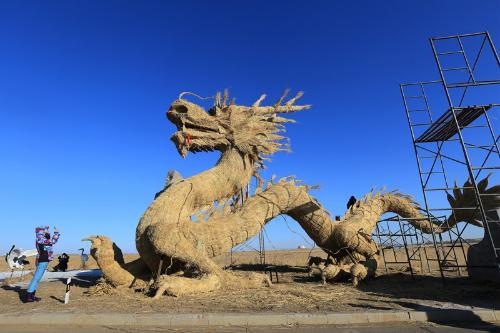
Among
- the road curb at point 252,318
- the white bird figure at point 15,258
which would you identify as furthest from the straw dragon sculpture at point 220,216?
the white bird figure at point 15,258

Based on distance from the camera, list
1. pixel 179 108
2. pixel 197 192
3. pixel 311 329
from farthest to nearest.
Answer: pixel 179 108, pixel 197 192, pixel 311 329

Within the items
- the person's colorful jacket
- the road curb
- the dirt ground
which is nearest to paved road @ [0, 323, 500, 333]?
the road curb

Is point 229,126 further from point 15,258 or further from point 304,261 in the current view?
point 304,261

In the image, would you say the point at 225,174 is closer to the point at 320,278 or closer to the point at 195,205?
the point at 195,205

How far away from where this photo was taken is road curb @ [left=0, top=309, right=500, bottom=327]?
4863mm

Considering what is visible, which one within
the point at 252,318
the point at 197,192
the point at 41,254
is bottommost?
the point at 252,318

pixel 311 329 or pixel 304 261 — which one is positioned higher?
pixel 304 261

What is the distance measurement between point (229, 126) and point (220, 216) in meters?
2.59

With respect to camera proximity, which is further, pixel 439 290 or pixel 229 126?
pixel 229 126

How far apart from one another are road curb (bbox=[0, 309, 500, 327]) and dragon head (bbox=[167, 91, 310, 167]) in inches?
191

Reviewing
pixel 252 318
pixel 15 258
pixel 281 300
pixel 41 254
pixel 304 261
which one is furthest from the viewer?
pixel 304 261

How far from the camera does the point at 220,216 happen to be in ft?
Answer: 30.1

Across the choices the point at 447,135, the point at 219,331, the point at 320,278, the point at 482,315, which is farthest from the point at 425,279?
the point at 219,331

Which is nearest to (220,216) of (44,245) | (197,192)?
(197,192)
